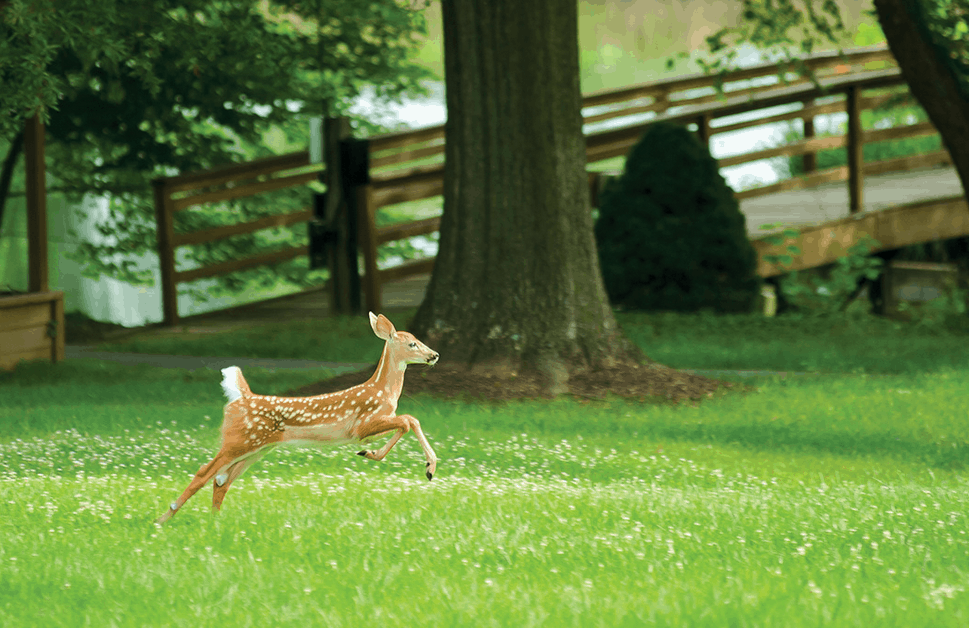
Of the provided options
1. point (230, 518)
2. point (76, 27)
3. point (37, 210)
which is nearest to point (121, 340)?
point (37, 210)

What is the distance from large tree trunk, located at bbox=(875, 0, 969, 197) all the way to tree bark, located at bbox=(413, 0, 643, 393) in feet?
13.2

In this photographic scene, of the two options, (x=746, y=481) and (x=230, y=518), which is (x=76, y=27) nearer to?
(x=230, y=518)

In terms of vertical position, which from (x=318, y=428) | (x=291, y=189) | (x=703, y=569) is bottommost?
(x=703, y=569)

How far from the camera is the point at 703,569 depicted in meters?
4.46

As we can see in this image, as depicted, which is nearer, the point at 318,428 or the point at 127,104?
the point at 318,428

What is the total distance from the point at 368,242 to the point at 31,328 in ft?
13.3

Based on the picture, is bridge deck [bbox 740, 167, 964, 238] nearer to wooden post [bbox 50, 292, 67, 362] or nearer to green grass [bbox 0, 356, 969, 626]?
green grass [bbox 0, 356, 969, 626]

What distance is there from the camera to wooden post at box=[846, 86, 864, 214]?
1484cm

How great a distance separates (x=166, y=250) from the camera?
47.1 feet

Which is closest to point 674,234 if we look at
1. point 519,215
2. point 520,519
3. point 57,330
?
point 519,215

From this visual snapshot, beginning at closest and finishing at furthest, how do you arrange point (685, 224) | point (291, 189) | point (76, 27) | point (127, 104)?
point (76, 27)
point (685, 224)
point (127, 104)
point (291, 189)

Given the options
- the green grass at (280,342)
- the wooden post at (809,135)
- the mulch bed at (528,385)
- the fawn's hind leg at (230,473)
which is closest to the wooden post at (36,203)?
the green grass at (280,342)

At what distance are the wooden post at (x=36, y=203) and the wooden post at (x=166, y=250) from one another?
264 centimetres

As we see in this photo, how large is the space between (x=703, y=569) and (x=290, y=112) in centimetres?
1173
